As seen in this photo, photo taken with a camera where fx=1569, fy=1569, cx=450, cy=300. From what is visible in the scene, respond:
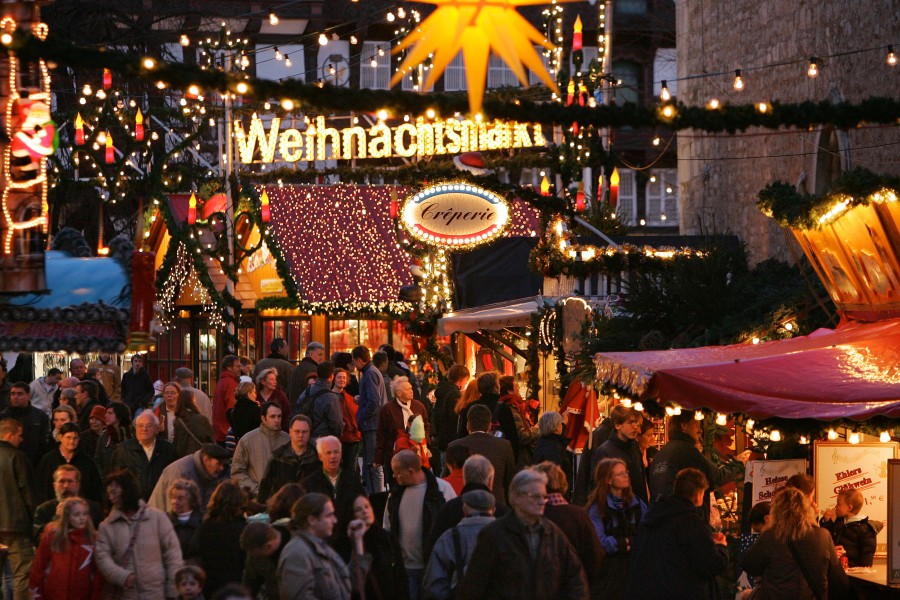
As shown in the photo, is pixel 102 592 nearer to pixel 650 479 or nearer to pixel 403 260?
pixel 650 479

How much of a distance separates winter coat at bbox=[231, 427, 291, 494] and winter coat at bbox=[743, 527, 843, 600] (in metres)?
4.39

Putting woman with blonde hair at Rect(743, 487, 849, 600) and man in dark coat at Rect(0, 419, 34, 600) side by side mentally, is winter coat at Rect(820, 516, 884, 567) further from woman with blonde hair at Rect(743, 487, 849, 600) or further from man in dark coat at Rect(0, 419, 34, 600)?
man in dark coat at Rect(0, 419, 34, 600)

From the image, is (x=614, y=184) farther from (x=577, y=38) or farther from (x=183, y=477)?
(x=183, y=477)

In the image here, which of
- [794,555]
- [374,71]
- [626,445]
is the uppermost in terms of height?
[374,71]

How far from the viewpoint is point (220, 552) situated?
942 centimetres

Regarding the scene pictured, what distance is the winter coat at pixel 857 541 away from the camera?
11.4 meters

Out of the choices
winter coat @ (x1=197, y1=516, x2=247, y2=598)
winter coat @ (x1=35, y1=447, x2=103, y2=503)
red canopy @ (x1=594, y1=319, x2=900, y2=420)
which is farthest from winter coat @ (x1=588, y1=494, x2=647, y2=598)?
winter coat @ (x1=35, y1=447, x2=103, y2=503)

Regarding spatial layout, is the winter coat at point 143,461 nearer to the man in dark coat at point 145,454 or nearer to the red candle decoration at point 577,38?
the man in dark coat at point 145,454

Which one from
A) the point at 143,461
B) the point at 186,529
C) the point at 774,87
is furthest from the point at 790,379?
the point at 774,87

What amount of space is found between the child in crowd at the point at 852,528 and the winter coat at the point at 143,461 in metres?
5.26

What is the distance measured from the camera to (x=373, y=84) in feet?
130

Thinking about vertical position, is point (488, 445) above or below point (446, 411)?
above

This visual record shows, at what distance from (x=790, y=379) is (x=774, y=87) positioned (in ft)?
38.8

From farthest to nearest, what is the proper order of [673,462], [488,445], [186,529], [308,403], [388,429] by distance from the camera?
1. [308,403]
2. [388,429]
3. [488,445]
4. [673,462]
5. [186,529]
